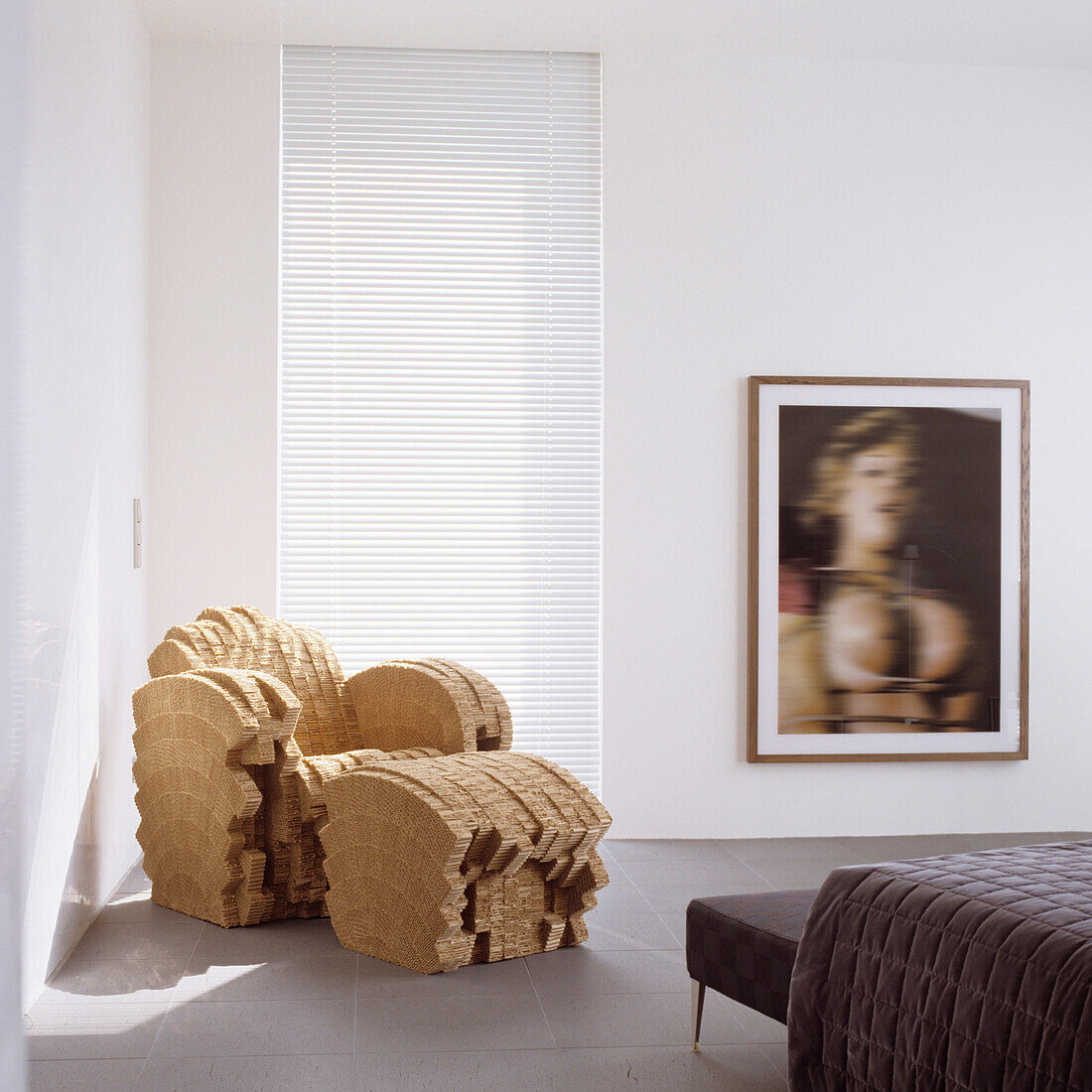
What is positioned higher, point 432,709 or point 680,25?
point 680,25

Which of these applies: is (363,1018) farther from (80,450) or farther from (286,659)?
(80,450)

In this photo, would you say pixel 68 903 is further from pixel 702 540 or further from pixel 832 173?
pixel 832 173

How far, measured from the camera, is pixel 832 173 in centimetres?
443

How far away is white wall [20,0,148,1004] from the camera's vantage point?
2.69 m

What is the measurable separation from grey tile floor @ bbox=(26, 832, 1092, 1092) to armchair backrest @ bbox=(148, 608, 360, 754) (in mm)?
625

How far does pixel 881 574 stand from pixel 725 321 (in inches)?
42.9

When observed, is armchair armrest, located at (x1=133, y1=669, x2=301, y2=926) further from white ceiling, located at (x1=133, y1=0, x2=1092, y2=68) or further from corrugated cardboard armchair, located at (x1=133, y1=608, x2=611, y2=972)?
white ceiling, located at (x1=133, y1=0, x2=1092, y2=68)

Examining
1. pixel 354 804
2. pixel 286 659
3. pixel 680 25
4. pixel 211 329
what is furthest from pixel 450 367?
pixel 354 804

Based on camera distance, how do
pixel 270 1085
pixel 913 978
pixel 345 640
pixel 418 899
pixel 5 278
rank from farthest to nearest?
pixel 345 640 < pixel 418 899 < pixel 5 278 < pixel 270 1085 < pixel 913 978

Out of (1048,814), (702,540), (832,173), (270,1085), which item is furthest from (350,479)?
(1048,814)

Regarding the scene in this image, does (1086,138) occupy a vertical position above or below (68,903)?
above

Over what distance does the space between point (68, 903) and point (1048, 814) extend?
11.3 feet

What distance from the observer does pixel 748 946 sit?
2.27 metres

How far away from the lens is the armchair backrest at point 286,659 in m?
3.54
